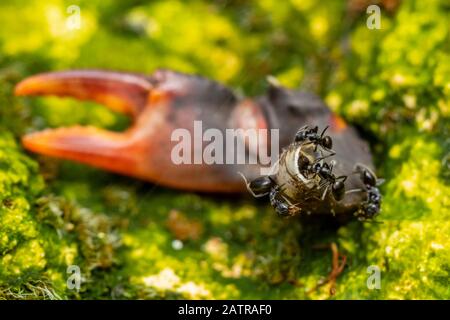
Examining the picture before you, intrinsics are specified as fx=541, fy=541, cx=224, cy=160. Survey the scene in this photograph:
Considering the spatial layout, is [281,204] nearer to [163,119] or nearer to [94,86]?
[163,119]

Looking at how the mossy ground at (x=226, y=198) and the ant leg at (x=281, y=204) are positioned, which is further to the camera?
the mossy ground at (x=226, y=198)

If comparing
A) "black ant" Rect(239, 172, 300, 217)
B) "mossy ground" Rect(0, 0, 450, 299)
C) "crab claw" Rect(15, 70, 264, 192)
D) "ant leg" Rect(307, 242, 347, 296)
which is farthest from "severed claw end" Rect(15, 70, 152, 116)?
"ant leg" Rect(307, 242, 347, 296)

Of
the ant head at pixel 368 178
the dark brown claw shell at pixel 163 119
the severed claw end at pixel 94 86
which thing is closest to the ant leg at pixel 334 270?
the ant head at pixel 368 178

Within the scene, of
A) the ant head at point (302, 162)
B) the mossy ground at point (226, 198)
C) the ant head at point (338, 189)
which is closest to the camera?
the ant head at point (302, 162)

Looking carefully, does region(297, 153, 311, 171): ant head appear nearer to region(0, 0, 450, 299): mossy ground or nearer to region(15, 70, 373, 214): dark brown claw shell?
region(0, 0, 450, 299): mossy ground

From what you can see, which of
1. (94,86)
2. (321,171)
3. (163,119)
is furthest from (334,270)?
(94,86)

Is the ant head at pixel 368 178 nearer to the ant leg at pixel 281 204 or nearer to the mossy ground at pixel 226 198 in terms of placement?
the mossy ground at pixel 226 198
